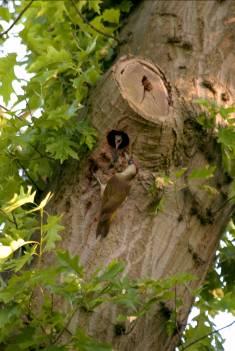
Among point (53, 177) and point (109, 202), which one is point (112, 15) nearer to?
point (53, 177)

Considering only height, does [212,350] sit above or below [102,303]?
below

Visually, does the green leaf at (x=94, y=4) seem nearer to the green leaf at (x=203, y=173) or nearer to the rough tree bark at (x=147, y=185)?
the rough tree bark at (x=147, y=185)

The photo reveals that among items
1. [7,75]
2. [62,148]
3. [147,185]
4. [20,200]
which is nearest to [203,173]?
[147,185]

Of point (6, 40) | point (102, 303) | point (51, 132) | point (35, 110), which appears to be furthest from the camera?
point (6, 40)

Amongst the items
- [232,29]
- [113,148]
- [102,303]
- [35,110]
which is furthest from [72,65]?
[102,303]

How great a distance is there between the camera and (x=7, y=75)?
2.74m

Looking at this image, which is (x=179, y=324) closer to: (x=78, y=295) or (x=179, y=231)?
(x=179, y=231)

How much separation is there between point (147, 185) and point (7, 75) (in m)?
0.70

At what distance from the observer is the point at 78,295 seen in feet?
6.68

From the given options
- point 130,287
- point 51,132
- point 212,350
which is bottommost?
point 212,350

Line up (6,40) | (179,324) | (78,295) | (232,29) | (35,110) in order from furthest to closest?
(6,40) → (232,29) → (35,110) → (179,324) → (78,295)

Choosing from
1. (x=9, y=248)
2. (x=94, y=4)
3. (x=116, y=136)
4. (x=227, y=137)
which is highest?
(x=94, y=4)

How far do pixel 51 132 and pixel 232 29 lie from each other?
914 millimetres

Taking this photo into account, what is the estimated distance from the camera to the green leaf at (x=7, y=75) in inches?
107
